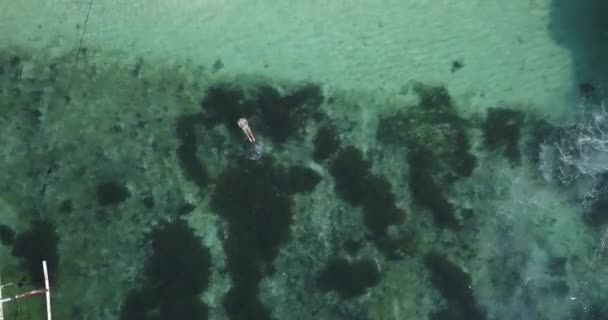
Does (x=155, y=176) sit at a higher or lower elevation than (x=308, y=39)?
lower

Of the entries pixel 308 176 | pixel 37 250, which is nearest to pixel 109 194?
pixel 37 250

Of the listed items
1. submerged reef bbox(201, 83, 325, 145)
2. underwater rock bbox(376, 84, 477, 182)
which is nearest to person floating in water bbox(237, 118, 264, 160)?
submerged reef bbox(201, 83, 325, 145)

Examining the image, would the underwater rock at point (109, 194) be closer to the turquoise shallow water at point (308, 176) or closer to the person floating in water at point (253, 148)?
the turquoise shallow water at point (308, 176)

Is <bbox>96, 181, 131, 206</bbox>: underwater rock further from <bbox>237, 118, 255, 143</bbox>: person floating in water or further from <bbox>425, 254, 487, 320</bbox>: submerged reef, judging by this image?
<bbox>425, 254, 487, 320</bbox>: submerged reef

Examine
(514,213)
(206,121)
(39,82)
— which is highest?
(39,82)

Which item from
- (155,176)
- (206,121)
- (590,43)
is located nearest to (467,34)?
(590,43)

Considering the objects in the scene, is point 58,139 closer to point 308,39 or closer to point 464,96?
point 308,39

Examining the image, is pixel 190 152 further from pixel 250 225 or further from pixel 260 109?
pixel 250 225
